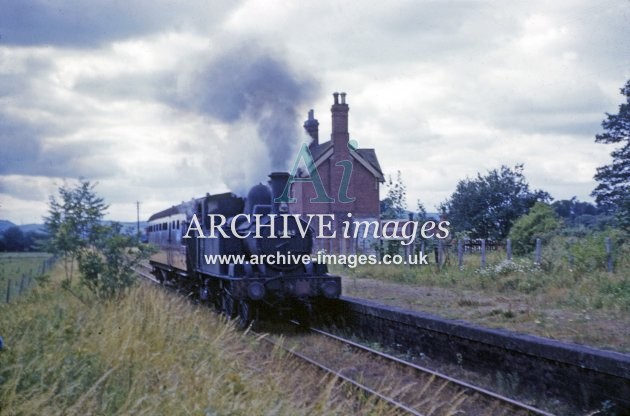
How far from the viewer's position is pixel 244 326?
12.6 metres

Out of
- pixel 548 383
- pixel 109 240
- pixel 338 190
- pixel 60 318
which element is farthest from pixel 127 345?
pixel 338 190

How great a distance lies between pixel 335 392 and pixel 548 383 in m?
2.51

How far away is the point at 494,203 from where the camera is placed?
134 ft

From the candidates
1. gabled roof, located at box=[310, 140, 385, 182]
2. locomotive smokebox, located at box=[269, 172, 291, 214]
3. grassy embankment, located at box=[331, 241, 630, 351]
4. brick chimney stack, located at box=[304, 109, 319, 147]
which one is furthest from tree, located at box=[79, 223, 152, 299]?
brick chimney stack, located at box=[304, 109, 319, 147]

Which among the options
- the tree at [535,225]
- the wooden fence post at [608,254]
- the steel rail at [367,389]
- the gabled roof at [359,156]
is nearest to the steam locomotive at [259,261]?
the steel rail at [367,389]

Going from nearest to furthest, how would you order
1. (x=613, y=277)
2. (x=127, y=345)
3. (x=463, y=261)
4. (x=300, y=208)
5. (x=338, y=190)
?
(x=127, y=345)
(x=613, y=277)
(x=463, y=261)
(x=300, y=208)
(x=338, y=190)

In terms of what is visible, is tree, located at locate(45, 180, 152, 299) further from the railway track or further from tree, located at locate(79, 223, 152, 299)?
the railway track

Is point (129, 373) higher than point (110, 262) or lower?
lower

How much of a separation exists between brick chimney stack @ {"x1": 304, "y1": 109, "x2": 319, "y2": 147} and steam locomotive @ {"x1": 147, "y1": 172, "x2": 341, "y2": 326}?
820 inches

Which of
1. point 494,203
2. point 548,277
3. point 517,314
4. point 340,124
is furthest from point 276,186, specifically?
point 494,203

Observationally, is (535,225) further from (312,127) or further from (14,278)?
(14,278)

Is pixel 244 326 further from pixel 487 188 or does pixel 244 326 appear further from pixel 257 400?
pixel 487 188

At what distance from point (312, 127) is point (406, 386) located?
29.8m

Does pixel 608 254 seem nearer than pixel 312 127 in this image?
Yes
